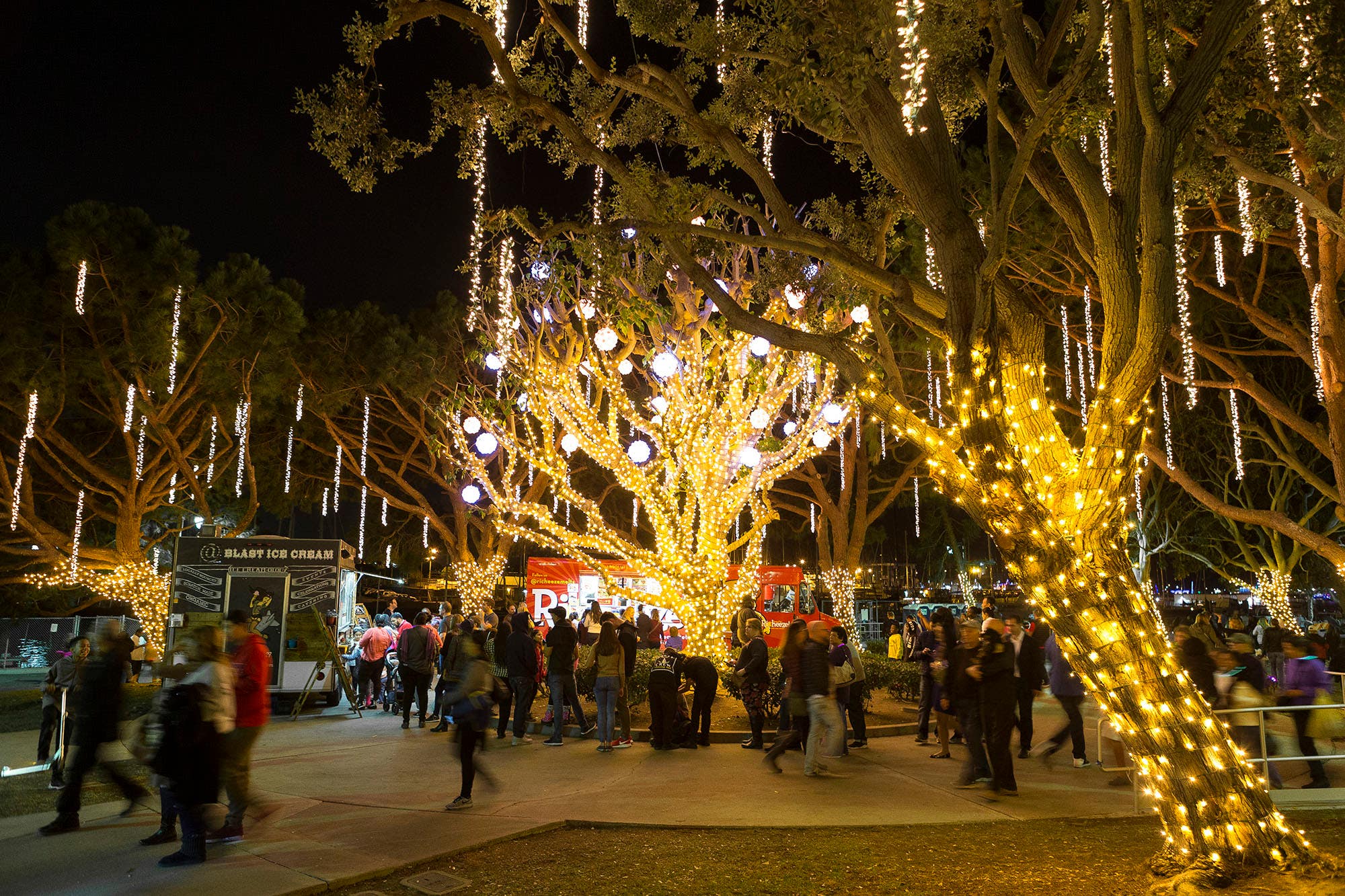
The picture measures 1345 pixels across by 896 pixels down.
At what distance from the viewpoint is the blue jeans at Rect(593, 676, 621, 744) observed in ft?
37.2

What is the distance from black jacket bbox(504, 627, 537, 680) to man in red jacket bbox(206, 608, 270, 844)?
464 cm

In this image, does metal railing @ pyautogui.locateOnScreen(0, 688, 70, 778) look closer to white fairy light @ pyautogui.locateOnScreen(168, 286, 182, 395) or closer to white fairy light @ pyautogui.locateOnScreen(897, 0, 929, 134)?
white fairy light @ pyautogui.locateOnScreen(897, 0, 929, 134)

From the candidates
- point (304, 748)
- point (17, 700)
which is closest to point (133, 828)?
point (304, 748)

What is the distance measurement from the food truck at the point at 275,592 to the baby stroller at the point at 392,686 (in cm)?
95

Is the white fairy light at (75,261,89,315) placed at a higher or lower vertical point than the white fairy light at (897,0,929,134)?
higher

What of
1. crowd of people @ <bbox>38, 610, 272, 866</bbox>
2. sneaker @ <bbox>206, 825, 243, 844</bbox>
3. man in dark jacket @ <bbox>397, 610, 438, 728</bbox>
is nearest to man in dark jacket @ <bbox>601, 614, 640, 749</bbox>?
man in dark jacket @ <bbox>397, 610, 438, 728</bbox>

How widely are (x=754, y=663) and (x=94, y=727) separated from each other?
6.76 meters

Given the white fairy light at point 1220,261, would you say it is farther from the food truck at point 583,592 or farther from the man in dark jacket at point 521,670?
the man in dark jacket at point 521,670

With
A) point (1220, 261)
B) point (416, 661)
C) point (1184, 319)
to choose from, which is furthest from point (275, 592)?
point (1220, 261)

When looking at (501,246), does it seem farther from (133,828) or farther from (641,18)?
(133,828)

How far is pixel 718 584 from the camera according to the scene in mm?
16312

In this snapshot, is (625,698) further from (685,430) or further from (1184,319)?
(1184,319)

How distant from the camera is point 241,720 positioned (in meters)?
6.98

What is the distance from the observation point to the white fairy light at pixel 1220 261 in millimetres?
15406
